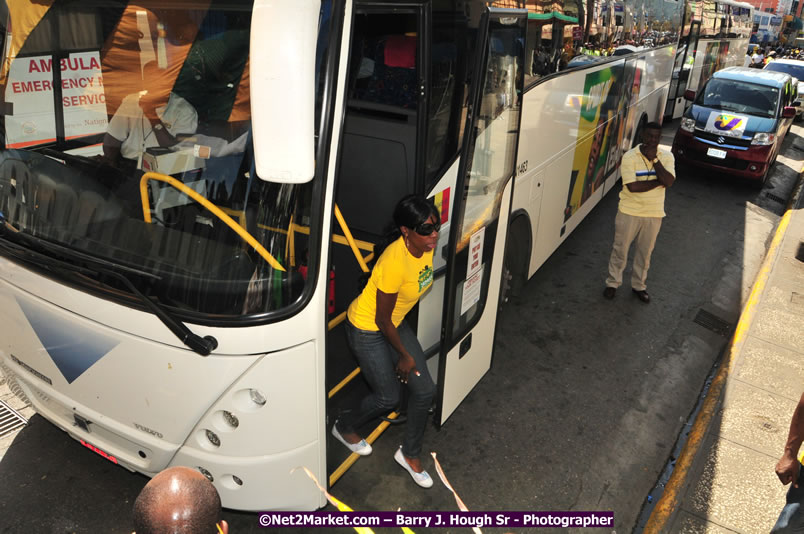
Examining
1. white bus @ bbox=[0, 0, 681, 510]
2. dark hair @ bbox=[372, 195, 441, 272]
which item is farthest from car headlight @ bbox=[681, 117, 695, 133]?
dark hair @ bbox=[372, 195, 441, 272]

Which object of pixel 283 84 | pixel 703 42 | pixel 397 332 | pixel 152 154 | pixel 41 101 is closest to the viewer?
pixel 283 84

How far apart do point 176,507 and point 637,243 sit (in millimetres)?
5956

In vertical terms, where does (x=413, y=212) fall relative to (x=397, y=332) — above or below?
above

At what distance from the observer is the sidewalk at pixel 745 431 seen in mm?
3984

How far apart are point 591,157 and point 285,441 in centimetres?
590

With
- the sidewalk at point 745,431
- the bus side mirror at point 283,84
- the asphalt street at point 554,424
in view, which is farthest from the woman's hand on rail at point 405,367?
the sidewalk at point 745,431

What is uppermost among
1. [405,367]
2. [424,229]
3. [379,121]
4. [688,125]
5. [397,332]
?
[379,121]

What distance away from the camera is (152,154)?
9.98ft

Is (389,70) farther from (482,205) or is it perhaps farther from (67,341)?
(67,341)

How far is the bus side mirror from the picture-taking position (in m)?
2.26

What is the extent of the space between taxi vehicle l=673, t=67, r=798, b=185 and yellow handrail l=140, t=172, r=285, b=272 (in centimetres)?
1041


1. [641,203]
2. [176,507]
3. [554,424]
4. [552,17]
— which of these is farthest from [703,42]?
[176,507]

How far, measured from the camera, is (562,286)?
279 inches

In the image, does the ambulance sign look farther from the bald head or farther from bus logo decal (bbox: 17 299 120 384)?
the bald head
